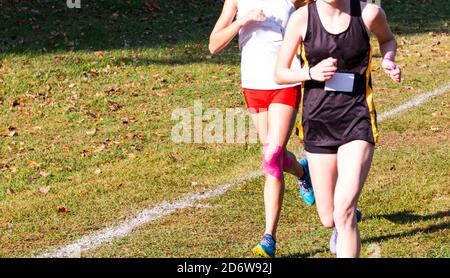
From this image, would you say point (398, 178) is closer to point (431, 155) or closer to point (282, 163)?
Result: point (431, 155)

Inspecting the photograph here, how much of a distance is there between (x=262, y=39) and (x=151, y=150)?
3.71 metres

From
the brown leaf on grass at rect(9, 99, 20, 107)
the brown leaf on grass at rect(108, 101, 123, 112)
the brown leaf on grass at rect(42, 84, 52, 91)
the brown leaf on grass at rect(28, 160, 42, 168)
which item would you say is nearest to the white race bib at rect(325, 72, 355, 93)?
the brown leaf on grass at rect(28, 160, 42, 168)

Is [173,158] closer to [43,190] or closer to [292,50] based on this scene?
[43,190]

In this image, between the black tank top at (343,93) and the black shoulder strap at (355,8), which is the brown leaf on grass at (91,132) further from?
the black shoulder strap at (355,8)

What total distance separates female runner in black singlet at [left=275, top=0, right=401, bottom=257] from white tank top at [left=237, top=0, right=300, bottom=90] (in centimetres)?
100

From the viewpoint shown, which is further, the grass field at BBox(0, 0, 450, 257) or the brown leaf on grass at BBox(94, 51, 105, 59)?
the brown leaf on grass at BBox(94, 51, 105, 59)

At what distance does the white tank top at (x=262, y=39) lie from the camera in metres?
7.91

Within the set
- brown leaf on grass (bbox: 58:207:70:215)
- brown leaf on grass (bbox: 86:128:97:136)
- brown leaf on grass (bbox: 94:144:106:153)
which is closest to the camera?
brown leaf on grass (bbox: 58:207:70:215)

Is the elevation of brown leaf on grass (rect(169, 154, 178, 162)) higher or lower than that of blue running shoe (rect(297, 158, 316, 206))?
lower

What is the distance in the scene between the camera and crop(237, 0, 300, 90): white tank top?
7910 millimetres

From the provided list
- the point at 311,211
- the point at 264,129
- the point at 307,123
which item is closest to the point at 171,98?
the point at 311,211

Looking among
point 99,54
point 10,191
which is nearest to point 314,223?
point 10,191

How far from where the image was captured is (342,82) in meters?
6.70

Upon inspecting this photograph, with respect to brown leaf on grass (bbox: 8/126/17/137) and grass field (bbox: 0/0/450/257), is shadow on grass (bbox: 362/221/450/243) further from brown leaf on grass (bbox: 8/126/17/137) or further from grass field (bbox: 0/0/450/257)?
brown leaf on grass (bbox: 8/126/17/137)
